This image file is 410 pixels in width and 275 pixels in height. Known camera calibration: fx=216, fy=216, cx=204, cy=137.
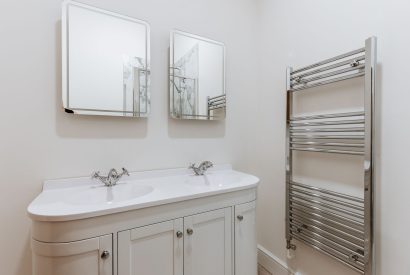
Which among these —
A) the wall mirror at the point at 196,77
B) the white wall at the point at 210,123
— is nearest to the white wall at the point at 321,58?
the white wall at the point at 210,123

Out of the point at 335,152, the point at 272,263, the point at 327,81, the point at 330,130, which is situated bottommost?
the point at 272,263

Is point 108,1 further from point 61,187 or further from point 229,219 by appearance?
point 229,219

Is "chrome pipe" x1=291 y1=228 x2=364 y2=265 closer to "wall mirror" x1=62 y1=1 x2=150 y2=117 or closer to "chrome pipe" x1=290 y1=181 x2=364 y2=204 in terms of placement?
"chrome pipe" x1=290 y1=181 x2=364 y2=204

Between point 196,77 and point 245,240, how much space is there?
115 centimetres

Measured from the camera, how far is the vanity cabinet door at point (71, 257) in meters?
0.83

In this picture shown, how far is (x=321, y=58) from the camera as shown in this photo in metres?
1.38

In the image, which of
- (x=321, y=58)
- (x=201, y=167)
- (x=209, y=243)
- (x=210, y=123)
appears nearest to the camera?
(x=209, y=243)

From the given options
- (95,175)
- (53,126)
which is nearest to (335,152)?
(95,175)

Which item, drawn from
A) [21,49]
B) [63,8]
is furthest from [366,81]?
[21,49]

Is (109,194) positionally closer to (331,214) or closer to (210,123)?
(210,123)

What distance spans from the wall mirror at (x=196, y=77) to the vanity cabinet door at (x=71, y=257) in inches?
35.1

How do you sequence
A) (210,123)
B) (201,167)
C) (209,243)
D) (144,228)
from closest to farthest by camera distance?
(144,228) → (209,243) → (201,167) → (210,123)

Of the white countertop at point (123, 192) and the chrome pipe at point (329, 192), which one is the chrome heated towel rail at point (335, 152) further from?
the white countertop at point (123, 192)

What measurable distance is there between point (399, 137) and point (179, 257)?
3.94 feet
